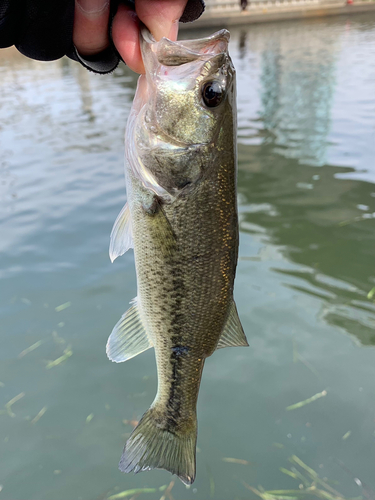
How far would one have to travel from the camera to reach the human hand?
5.32 feet

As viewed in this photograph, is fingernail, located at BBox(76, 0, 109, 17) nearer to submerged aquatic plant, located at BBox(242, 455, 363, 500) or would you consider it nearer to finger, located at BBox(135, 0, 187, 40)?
finger, located at BBox(135, 0, 187, 40)

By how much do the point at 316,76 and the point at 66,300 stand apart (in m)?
14.3

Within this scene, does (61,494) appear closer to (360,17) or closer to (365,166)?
(365,166)

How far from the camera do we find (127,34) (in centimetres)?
169

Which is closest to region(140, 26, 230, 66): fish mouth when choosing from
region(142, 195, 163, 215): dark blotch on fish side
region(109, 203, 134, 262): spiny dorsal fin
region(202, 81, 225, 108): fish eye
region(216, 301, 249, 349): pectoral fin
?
region(202, 81, 225, 108): fish eye

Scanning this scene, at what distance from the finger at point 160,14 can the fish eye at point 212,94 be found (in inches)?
11.0

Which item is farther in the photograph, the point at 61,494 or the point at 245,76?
the point at 245,76

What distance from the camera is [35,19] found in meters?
1.72

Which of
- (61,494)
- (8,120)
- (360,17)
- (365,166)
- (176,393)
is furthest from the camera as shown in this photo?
(360,17)

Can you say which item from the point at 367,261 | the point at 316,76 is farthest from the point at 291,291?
the point at 316,76

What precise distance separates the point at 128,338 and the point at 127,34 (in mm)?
1307

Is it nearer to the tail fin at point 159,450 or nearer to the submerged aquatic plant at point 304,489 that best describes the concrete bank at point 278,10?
the submerged aquatic plant at point 304,489

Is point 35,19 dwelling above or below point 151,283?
above

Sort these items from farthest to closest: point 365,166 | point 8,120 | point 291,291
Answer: point 8,120, point 365,166, point 291,291
